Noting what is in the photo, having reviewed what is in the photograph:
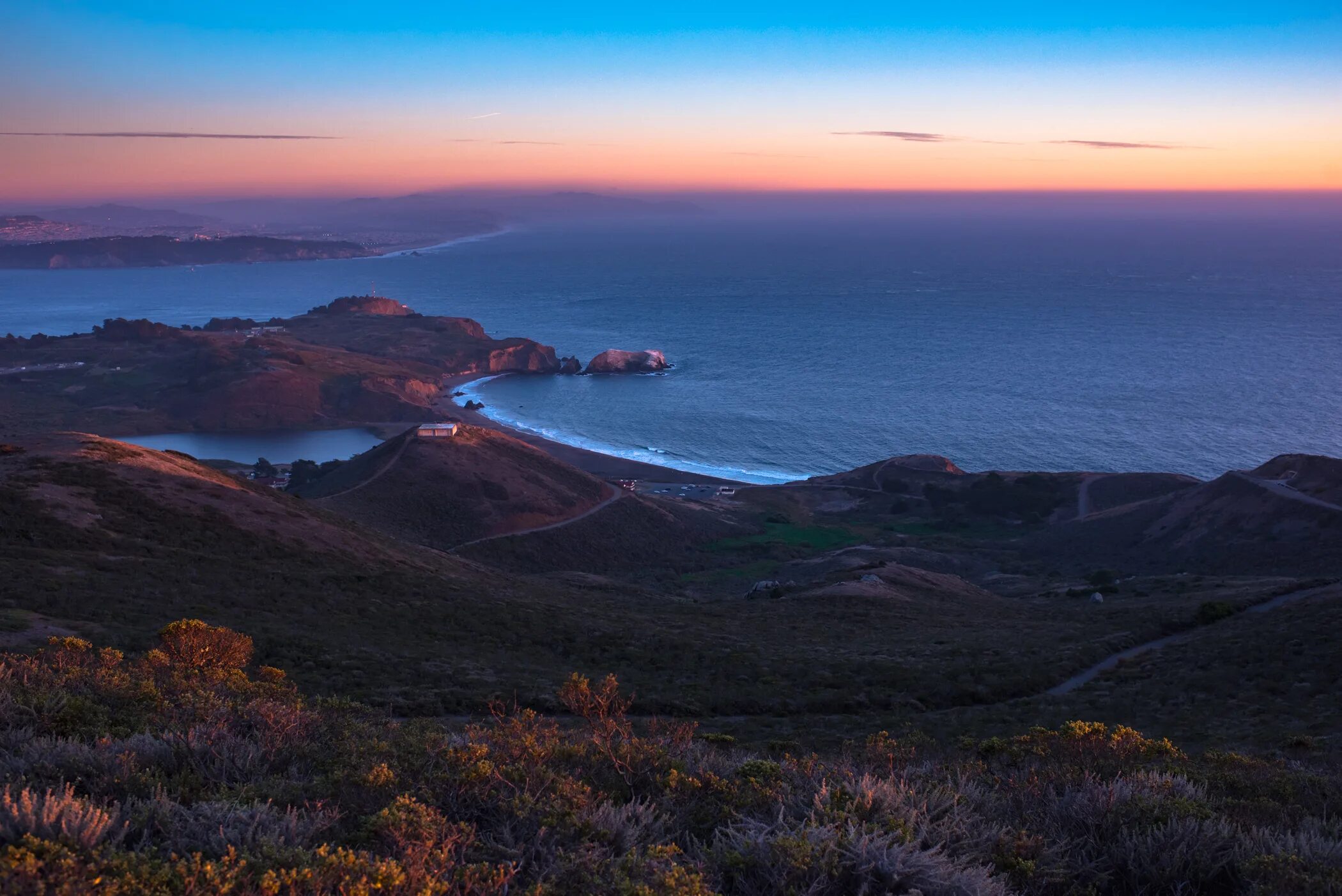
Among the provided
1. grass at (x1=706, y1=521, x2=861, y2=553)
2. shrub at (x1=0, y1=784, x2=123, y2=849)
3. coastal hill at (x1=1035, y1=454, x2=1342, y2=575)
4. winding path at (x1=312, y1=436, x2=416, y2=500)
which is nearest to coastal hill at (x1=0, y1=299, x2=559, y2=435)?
winding path at (x1=312, y1=436, x2=416, y2=500)

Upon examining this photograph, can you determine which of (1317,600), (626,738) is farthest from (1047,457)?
(626,738)

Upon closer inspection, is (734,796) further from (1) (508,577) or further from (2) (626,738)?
(1) (508,577)

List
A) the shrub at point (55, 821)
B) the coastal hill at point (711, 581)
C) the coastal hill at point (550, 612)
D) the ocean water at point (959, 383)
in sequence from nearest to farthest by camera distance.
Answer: the shrub at point (55, 821) < the coastal hill at point (550, 612) < the coastal hill at point (711, 581) < the ocean water at point (959, 383)

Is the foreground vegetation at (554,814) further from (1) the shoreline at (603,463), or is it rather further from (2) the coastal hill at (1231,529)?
(1) the shoreline at (603,463)

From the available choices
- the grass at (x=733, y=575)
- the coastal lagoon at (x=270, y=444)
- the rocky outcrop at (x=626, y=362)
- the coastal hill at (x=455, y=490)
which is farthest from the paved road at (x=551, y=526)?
the rocky outcrop at (x=626, y=362)

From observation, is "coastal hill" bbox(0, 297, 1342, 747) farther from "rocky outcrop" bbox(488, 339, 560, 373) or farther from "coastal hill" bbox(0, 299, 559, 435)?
"rocky outcrop" bbox(488, 339, 560, 373)
